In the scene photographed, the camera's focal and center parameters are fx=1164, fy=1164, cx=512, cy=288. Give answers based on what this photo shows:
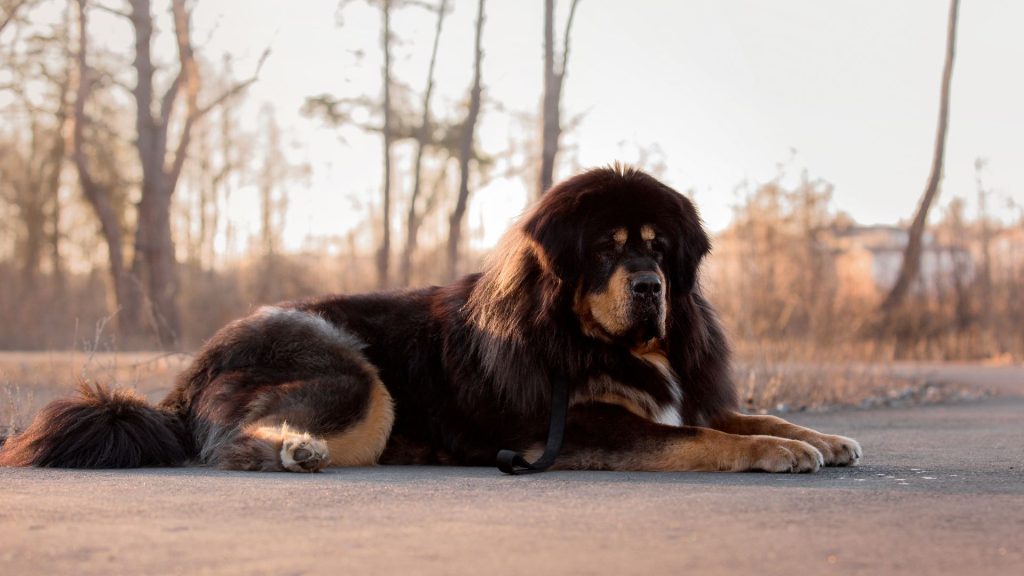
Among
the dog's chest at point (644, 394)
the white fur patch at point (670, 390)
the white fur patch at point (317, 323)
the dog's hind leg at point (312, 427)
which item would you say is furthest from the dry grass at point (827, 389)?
the dog's hind leg at point (312, 427)

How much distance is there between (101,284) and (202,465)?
31.0 m

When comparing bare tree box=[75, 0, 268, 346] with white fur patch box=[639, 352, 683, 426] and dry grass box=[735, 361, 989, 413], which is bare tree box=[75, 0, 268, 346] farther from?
white fur patch box=[639, 352, 683, 426]

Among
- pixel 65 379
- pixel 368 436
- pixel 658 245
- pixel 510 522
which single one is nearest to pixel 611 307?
pixel 658 245

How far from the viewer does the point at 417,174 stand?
31094 mm

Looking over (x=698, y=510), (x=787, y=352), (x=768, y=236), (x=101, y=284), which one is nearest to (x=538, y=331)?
(x=698, y=510)

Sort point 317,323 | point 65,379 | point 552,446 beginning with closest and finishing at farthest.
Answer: point 552,446 < point 317,323 < point 65,379

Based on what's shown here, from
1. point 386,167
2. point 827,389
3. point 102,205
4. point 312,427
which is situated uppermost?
point 386,167

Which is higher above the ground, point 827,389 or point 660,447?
point 660,447

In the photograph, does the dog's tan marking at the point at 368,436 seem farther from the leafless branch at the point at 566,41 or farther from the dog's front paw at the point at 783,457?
the leafless branch at the point at 566,41

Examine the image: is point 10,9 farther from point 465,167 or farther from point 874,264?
point 874,264

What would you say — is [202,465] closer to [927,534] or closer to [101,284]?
[927,534]

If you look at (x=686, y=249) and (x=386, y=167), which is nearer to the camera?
(x=686, y=249)

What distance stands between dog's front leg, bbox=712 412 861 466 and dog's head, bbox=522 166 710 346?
0.85m

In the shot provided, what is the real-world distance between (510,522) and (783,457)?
1.94 m
